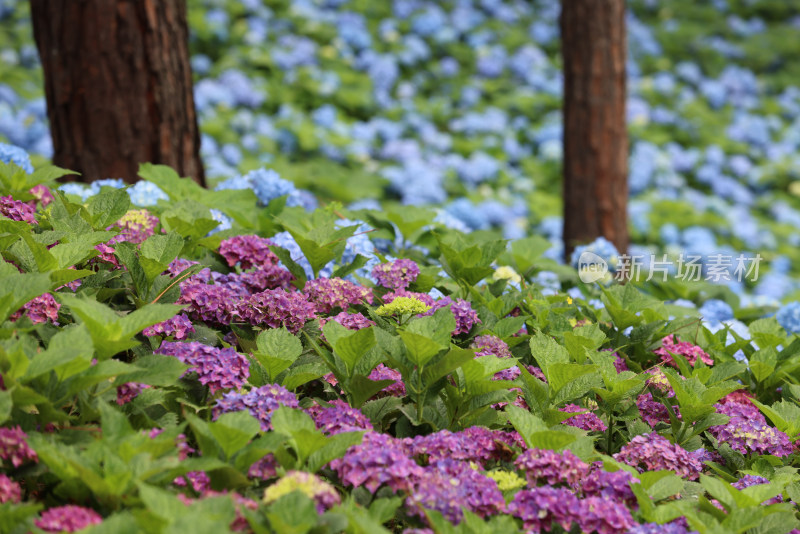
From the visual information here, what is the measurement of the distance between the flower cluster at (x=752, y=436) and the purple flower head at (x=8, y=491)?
140 centimetres

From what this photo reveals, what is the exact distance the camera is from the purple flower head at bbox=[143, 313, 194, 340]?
62.8 inches

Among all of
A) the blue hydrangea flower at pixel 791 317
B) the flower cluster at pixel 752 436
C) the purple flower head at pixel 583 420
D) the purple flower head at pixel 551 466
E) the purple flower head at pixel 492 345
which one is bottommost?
the blue hydrangea flower at pixel 791 317

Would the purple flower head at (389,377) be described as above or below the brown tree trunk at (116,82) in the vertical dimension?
below

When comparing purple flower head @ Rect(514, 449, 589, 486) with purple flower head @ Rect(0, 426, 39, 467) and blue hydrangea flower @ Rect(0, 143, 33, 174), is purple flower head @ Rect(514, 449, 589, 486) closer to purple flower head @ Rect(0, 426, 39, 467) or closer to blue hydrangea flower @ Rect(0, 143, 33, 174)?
purple flower head @ Rect(0, 426, 39, 467)

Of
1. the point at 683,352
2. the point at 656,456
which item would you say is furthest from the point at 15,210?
the point at 683,352

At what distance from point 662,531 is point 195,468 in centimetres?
77

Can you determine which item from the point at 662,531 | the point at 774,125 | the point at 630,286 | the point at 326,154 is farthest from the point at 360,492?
the point at 774,125

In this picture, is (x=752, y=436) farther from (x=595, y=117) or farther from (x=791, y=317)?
(x=595, y=117)

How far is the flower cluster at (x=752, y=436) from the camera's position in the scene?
171 cm

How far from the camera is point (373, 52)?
724 centimetres

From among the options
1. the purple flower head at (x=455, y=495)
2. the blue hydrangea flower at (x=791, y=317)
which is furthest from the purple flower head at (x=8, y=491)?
the blue hydrangea flower at (x=791, y=317)

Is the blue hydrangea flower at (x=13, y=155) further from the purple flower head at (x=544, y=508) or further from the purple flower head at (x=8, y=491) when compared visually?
the purple flower head at (x=544, y=508)

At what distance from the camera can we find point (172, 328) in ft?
5.31

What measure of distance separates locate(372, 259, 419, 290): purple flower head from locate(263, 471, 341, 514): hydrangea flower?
30.2 inches
